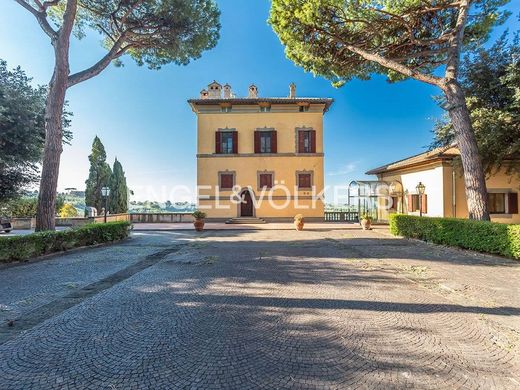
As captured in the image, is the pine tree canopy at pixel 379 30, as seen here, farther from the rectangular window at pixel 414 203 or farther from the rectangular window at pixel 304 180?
the rectangular window at pixel 304 180

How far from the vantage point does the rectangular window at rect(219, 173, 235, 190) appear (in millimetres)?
21031

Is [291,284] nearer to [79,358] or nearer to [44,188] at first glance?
[79,358]

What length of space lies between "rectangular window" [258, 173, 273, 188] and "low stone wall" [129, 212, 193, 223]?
283 inches

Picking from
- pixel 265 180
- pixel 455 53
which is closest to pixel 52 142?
pixel 265 180

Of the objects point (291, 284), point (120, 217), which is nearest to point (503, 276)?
point (291, 284)

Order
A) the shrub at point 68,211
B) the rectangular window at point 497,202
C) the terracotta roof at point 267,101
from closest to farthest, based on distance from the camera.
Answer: the rectangular window at point 497,202
the terracotta roof at point 267,101
the shrub at point 68,211

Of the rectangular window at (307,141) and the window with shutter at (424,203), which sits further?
the rectangular window at (307,141)

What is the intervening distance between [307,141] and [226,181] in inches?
301

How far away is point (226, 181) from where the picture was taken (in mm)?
21109

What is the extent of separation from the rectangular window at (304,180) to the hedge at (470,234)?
9.67 meters

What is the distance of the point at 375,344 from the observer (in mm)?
2850

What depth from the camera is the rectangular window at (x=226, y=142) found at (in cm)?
2131

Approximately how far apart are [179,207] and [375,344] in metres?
23.7

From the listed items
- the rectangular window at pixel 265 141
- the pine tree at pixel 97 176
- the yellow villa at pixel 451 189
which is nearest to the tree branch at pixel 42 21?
the rectangular window at pixel 265 141
